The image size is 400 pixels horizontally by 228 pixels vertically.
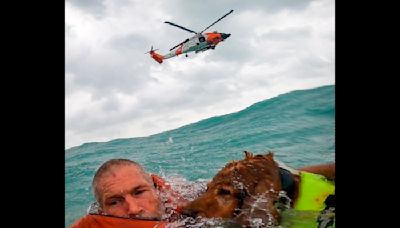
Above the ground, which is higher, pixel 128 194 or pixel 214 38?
pixel 214 38

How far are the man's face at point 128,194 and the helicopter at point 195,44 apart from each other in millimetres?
386

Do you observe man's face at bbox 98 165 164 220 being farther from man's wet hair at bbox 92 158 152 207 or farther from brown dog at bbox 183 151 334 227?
brown dog at bbox 183 151 334 227

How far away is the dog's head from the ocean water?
3 cm

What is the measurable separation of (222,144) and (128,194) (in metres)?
0.35

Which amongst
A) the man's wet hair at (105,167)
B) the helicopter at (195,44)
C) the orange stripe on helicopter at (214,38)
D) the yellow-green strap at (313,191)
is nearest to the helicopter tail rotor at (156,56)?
the helicopter at (195,44)

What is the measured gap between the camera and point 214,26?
1.79 meters

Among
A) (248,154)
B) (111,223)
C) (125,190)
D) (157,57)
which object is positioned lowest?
(111,223)

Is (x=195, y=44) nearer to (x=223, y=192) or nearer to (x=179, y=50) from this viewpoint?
(x=179, y=50)

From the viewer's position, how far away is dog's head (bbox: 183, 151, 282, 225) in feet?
5.65

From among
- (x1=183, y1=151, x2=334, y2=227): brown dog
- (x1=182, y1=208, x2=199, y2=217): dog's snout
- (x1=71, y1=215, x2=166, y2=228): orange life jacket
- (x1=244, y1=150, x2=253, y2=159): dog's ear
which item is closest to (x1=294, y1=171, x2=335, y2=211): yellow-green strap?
(x1=183, y1=151, x2=334, y2=227): brown dog

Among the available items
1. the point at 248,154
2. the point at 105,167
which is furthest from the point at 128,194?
the point at 248,154

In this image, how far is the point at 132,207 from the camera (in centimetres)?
174
